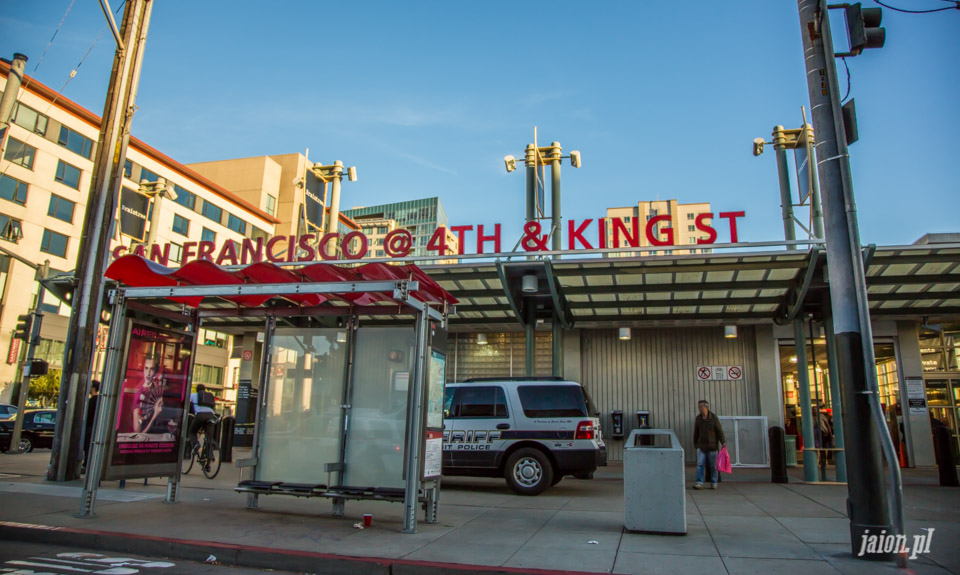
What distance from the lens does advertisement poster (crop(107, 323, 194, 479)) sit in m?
8.98

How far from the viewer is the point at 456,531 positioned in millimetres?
7859

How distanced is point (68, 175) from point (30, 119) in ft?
14.7

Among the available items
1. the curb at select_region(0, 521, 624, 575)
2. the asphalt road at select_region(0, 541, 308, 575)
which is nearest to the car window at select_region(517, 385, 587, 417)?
the curb at select_region(0, 521, 624, 575)

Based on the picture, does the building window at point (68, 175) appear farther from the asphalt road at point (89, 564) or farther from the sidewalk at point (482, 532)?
the asphalt road at point (89, 564)

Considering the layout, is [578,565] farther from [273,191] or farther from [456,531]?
[273,191]

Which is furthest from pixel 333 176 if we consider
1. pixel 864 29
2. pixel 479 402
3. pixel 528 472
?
pixel 864 29

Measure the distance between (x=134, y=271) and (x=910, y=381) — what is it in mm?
18824

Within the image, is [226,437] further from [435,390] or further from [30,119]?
[30,119]

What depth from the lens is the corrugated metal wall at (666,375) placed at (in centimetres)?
1797

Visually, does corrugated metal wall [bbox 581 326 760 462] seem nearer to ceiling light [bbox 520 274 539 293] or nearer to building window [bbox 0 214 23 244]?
ceiling light [bbox 520 274 539 293]

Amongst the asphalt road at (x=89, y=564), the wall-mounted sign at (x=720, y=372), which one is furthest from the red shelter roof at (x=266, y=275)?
the wall-mounted sign at (x=720, y=372)

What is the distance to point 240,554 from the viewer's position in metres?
6.56

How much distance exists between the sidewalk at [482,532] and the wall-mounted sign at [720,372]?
6545 millimetres

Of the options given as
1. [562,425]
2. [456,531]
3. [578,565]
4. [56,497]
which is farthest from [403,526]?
[56,497]
